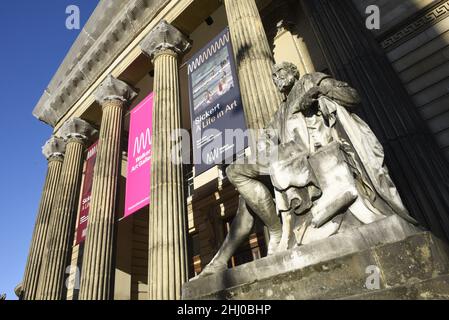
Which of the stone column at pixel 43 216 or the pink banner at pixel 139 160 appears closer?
the pink banner at pixel 139 160

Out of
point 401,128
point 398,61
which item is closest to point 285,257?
point 401,128

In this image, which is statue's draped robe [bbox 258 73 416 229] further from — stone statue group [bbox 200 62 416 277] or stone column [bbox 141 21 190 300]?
stone column [bbox 141 21 190 300]

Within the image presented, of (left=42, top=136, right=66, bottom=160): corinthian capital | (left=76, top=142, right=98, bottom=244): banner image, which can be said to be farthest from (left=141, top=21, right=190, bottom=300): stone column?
(left=42, top=136, right=66, bottom=160): corinthian capital

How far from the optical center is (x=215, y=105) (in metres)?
7.85

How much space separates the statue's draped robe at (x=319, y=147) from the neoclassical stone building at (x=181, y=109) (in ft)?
8.41

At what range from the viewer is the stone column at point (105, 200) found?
8711 millimetres

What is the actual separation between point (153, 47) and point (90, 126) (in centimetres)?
622

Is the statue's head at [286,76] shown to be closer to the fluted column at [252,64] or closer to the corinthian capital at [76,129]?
the fluted column at [252,64]

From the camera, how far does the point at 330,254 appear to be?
2355mm

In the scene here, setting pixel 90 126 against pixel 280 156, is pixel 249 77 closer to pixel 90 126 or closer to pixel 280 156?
pixel 280 156

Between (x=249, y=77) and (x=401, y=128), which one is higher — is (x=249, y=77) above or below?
above

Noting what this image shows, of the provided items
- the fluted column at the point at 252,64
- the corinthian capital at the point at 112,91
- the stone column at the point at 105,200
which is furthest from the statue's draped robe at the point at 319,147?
the corinthian capital at the point at 112,91

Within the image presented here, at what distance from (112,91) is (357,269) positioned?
478 inches

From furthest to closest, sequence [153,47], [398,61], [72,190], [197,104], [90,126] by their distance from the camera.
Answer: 1. [90,126]
2. [72,190]
3. [153,47]
4. [197,104]
5. [398,61]
